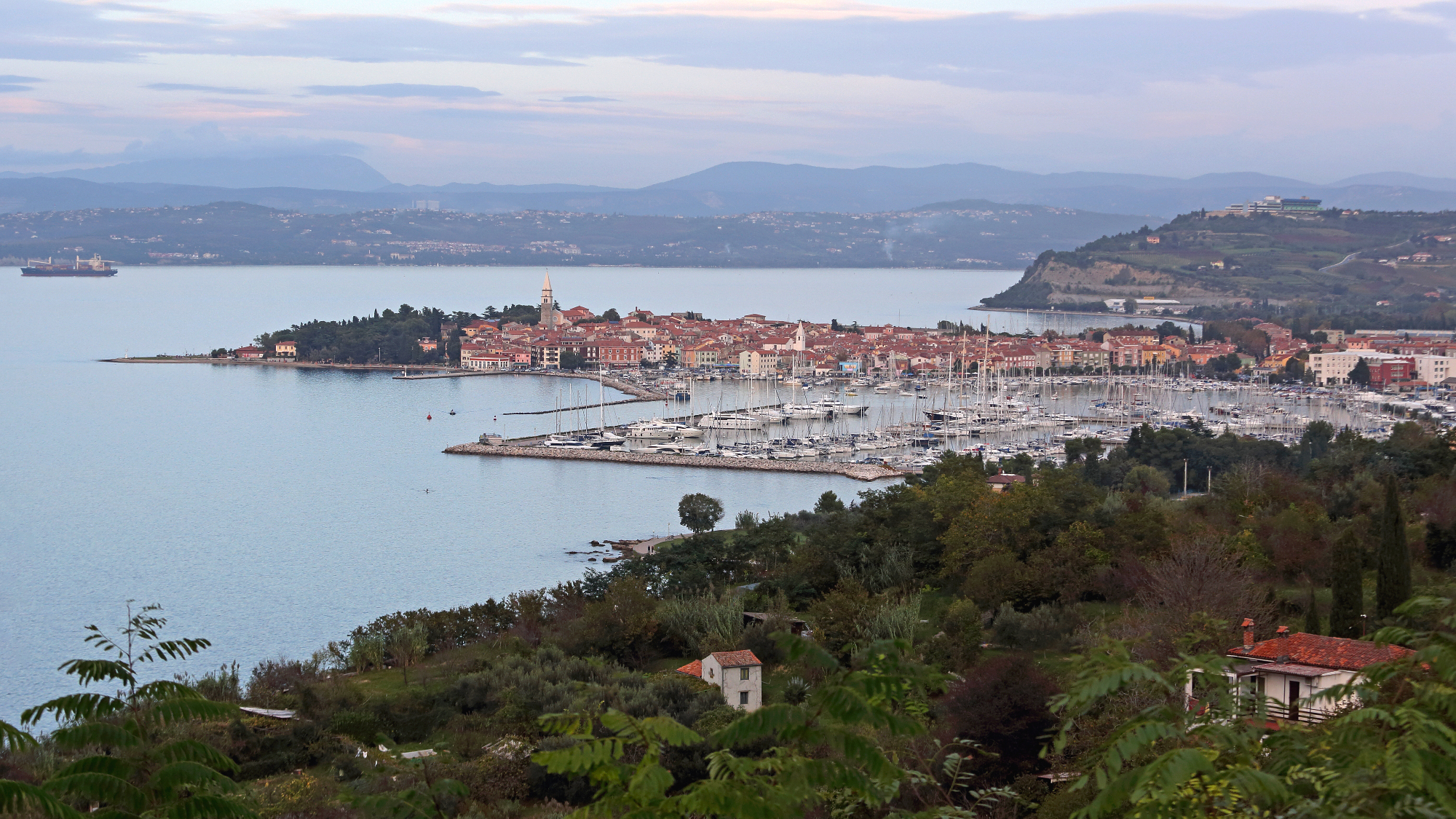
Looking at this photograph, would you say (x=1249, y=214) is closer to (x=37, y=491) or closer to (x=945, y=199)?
(x=37, y=491)

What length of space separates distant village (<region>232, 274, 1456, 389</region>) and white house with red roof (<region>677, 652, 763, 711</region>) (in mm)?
25275

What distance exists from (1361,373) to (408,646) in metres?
27.5

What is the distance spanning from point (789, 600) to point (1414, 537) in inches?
175

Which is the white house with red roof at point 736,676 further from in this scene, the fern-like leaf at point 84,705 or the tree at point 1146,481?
the tree at point 1146,481

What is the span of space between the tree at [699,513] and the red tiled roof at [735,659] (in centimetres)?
648

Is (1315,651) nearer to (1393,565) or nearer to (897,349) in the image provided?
(1393,565)

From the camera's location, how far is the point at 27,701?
9125 millimetres

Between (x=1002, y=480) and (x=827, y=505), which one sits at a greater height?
(x=1002, y=480)

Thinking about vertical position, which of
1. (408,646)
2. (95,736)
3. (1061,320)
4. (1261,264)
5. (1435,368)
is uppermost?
(1261,264)

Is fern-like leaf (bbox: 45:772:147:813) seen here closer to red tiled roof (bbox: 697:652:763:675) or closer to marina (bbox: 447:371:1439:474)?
red tiled roof (bbox: 697:652:763:675)

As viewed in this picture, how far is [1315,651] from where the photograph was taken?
5297 mm

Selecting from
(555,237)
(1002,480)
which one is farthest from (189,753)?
(555,237)

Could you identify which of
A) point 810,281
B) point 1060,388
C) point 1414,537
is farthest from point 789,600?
point 810,281

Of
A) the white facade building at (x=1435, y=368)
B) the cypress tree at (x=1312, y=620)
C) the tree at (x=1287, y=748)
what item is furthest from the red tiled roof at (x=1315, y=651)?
the white facade building at (x=1435, y=368)
